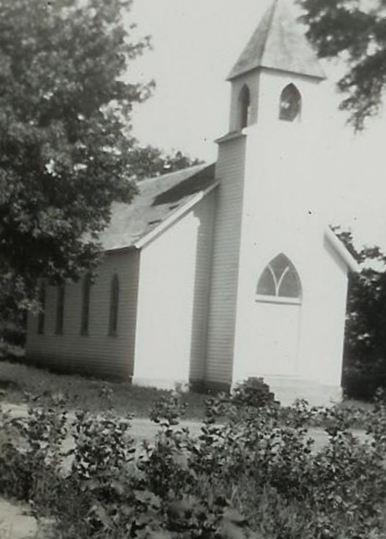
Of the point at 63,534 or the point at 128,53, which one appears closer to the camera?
the point at 63,534

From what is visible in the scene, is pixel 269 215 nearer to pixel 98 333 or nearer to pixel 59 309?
pixel 98 333

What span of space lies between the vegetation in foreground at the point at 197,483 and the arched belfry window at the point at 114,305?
20233 millimetres

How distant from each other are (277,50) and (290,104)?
174cm

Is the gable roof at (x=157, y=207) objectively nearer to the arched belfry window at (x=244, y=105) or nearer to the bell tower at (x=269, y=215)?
the bell tower at (x=269, y=215)

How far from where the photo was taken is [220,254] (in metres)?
28.0

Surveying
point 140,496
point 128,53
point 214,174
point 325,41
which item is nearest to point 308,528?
point 140,496

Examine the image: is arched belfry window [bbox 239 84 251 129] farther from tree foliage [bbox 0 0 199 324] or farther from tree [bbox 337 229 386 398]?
tree [bbox 337 229 386 398]

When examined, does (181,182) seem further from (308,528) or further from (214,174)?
(308,528)

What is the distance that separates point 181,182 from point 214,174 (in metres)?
2.08

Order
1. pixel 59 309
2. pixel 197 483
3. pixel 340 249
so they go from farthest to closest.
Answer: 1. pixel 59 309
2. pixel 340 249
3. pixel 197 483

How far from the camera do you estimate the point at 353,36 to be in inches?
545

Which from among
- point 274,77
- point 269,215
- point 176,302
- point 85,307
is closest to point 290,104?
point 274,77

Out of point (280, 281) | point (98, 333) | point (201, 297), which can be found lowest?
point (98, 333)

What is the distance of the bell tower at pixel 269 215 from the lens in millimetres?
27266
